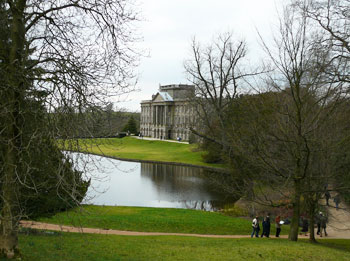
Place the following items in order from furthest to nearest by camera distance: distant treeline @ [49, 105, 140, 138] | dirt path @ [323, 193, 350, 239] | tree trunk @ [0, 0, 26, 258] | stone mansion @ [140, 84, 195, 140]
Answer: stone mansion @ [140, 84, 195, 140] < dirt path @ [323, 193, 350, 239] < tree trunk @ [0, 0, 26, 258] < distant treeline @ [49, 105, 140, 138]

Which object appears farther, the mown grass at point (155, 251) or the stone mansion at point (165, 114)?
the stone mansion at point (165, 114)

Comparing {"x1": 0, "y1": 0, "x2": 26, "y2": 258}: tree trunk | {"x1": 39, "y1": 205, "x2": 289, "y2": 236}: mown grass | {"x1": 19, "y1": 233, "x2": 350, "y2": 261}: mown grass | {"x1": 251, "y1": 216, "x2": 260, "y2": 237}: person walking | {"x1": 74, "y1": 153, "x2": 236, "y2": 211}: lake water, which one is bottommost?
{"x1": 74, "y1": 153, "x2": 236, "y2": 211}: lake water

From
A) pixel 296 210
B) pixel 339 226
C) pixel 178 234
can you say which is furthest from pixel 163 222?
pixel 339 226

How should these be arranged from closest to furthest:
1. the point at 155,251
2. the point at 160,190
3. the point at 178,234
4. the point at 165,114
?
1. the point at 155,251
2. the point at 178,234
3. the point at 160,190
4. the point at 165,114

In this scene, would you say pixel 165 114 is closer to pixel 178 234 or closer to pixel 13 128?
pixel 178 234

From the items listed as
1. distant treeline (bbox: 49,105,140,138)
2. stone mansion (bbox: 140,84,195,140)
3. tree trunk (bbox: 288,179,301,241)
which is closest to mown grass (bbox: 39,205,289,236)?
tree trunk (bbox: 288,179,301,241)

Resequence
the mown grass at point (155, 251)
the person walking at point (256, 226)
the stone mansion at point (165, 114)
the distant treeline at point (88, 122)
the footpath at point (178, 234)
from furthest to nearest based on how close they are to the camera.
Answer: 1. the stone mansion at point (165, 114)
2. the person walking at point (256, 226)
3. the footpath at point (178, 234)
4. the mown grass at point (155, 251)
5. the distant treeline at point (88, 122)

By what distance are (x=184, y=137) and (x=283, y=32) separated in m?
75.8

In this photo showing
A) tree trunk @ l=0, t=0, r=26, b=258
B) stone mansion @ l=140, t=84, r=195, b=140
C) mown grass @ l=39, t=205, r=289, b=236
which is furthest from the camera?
stone mansion @ l=140, t=84, r=195, b=140

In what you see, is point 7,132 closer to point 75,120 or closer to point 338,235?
point 75,120

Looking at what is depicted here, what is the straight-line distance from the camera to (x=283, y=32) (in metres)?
11.7

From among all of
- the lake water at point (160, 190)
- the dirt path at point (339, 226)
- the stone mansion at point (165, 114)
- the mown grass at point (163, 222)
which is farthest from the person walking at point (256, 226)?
the stone mansion at point (165, 114)

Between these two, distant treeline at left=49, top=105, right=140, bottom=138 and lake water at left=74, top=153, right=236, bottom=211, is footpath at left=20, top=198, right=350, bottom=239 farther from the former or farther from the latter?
distant treeline at left=49, top=105, right=140, bottom=138

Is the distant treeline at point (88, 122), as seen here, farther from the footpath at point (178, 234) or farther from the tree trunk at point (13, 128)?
the footpath at point (178, 234)
